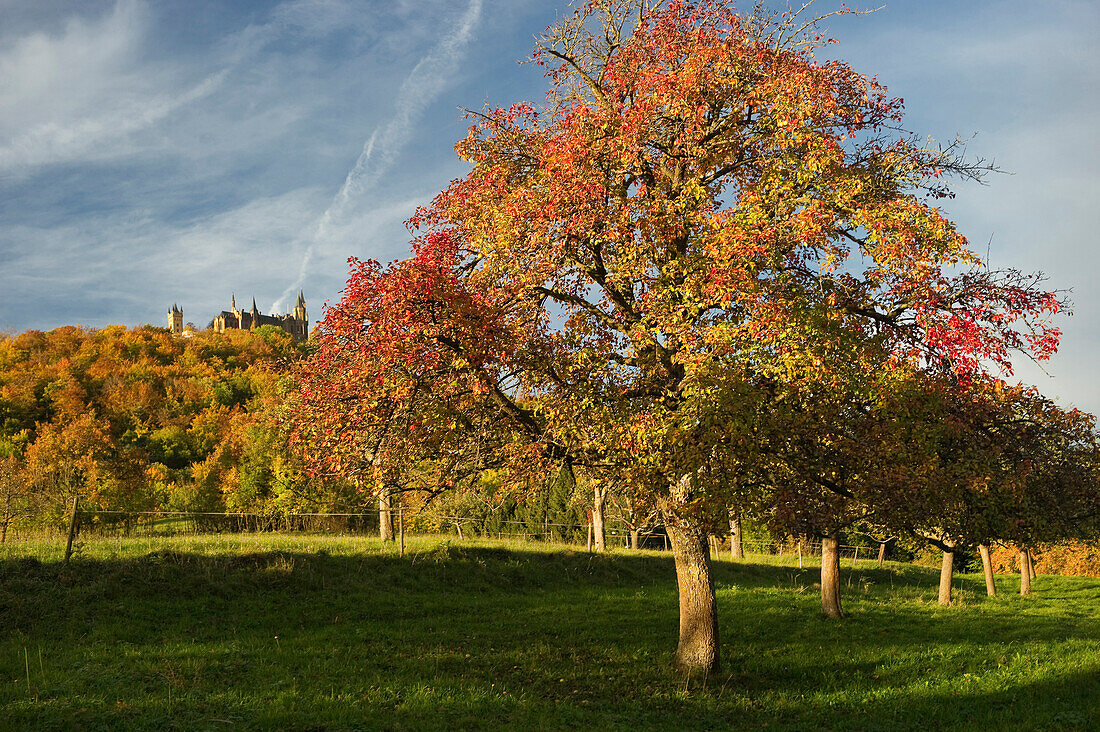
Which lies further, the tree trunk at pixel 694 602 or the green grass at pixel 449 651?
the tree trunk at pixel 694 602

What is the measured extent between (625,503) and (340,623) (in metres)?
15.8

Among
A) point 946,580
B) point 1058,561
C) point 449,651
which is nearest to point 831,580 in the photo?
point 946,580

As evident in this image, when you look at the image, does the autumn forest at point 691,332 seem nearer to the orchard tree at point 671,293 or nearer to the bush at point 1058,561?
the orchard tree at point 671,293

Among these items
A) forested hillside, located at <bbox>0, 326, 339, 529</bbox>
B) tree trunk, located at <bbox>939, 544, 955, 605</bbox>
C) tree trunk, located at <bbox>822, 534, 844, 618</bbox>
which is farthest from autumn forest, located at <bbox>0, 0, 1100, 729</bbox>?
forested hillside, located at <bbox>0, 326, 339, 529</bbox>

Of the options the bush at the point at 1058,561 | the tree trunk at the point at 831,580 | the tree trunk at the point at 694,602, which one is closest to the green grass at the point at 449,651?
the tree trunk at the point at 694,602

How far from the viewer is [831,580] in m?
21.3

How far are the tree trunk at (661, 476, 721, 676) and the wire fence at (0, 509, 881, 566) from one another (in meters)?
0.62

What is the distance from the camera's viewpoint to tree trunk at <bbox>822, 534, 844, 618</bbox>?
21031 mm

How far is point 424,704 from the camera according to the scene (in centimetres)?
1041

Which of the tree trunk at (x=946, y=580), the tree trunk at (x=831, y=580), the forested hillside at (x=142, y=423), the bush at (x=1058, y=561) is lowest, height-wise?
the bush at (x=1058, y=561)

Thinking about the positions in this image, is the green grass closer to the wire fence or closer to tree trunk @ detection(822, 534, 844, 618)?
tree trunk @ detection(822, 534, 844, 618)

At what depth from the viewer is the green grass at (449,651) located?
1028cm

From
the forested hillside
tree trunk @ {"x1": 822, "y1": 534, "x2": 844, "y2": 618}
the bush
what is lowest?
the bush

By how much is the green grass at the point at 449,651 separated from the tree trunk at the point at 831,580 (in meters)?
0.60
